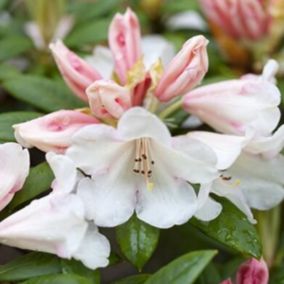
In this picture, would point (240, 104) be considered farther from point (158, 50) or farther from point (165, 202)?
point (158, 50)

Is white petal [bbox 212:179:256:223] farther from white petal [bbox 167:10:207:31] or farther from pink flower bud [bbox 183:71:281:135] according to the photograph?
white petal [bbox 167:10:207:31]

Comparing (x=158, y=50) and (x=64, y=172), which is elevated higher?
(x=64, y=172)

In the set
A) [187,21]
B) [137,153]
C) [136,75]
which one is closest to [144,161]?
[137,153]

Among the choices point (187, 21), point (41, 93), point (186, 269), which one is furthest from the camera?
point (187, 21)

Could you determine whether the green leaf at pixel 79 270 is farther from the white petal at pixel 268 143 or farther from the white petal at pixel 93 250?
the white petal at pixel 268 143

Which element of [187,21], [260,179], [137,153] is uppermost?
[137,153]

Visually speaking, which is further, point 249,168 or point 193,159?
point 249,168

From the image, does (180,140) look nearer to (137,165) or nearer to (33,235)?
(137,165)
